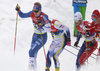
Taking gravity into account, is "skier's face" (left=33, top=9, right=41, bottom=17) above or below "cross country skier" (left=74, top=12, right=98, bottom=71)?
above

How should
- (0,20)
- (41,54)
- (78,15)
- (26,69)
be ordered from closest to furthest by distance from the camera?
1. (78,15)
2. (26,69)
3. (41,54)
4. (0,20)

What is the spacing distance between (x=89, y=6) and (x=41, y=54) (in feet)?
17.6

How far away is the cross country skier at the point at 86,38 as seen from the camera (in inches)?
180

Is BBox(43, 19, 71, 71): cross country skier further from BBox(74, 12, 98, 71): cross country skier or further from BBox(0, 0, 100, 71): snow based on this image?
BBox(0, 0, 100, 71): snow

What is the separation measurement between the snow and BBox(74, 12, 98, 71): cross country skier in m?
0.30

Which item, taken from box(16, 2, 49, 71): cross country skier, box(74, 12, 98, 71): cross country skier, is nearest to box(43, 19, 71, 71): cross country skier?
Answer: box(16, 2, 49, 71): cross country skier

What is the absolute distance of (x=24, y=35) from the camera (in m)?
7.74

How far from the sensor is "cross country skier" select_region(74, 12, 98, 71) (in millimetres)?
4581

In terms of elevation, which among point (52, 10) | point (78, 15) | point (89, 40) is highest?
point (52, 10)

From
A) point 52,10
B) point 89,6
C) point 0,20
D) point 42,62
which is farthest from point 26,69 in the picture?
point 89,6

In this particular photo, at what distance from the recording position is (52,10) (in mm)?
9898

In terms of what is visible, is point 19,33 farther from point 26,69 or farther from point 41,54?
point 26,69

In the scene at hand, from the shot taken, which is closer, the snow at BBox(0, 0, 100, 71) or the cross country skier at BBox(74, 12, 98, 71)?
the cross country skier at BBox(74, 12, 98, 71)

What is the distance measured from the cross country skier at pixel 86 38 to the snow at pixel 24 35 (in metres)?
0.30
